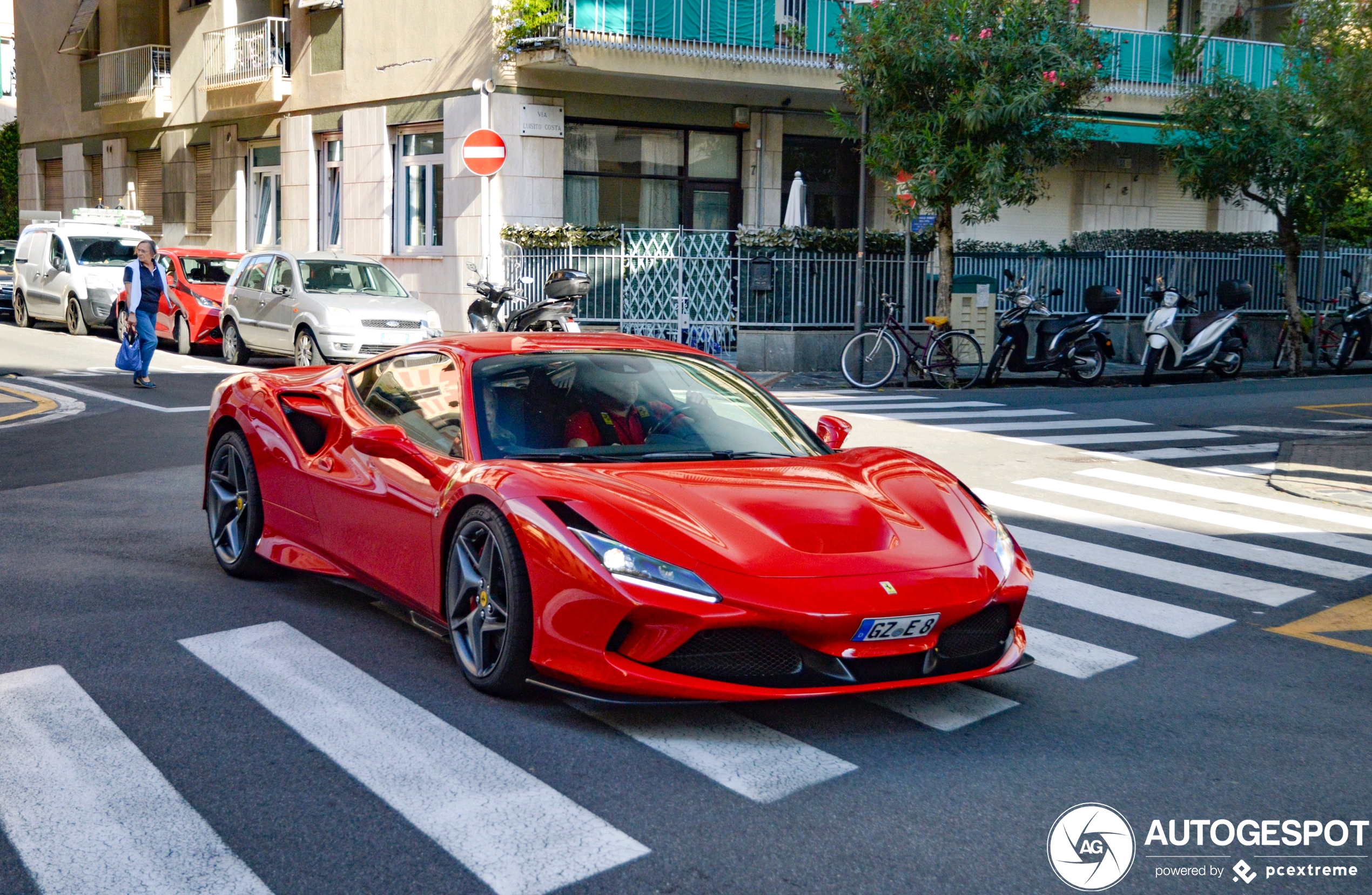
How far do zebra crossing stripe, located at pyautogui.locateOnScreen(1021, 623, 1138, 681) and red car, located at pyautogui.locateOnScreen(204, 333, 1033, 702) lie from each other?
1.98 feet

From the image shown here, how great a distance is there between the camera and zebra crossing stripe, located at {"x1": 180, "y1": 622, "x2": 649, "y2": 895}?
11.7 ft

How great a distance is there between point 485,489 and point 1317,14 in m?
18.9

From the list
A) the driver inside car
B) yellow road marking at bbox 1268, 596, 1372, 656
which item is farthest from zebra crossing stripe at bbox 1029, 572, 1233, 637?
the driver inside car

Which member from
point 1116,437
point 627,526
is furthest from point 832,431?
point 1116,437

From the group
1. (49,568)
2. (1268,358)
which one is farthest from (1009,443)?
(1268,358)

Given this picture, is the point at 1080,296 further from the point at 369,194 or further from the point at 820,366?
the point at 369,194

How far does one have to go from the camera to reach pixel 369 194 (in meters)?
26.0

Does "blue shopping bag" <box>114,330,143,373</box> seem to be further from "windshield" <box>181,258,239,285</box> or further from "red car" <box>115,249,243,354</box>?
"windshield" <box>181,258,239,285</box>

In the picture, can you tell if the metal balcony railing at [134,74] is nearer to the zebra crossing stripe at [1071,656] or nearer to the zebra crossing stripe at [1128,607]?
the zebra crossing stripe at [1128,607]

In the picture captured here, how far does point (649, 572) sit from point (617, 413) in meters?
1.29

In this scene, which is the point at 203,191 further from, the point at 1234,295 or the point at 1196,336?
the point at 1234,295

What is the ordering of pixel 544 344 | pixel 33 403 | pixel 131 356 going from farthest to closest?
pixel 131 356 < pixel 33 403 < pixel 544 344

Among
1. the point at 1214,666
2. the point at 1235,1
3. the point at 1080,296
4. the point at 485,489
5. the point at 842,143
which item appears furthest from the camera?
the point at 1235,1

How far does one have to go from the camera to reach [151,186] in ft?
113
